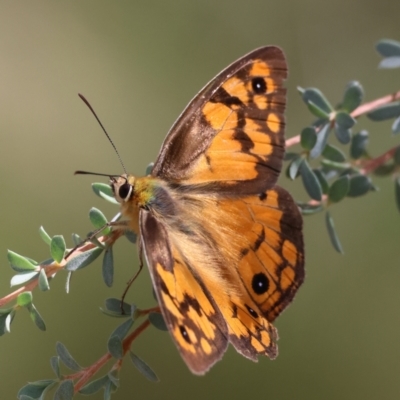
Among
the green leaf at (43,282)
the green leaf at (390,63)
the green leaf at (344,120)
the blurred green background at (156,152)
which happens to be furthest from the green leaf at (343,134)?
the blurred green background at (156,152)

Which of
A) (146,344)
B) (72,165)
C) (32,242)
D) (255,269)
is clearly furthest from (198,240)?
(72,165)

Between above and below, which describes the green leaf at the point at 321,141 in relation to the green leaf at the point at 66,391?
above

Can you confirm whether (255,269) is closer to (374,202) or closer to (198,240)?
(198,240)

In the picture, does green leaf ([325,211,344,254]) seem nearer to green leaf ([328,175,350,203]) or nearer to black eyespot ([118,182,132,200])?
green leaf ([328,175,350,203])

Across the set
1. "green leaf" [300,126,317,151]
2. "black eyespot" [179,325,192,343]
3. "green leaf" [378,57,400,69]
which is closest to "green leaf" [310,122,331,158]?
"green leaf" [300,126,317,151]

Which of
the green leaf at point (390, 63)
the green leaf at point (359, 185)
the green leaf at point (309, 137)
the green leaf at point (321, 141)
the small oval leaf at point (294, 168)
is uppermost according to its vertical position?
the green leaf at point (390, 63)

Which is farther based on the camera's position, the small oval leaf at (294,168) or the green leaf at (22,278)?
the small oval leaf at (294,168)

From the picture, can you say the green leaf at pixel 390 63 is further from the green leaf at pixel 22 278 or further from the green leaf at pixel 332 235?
the green leaf at pixel 22 278
